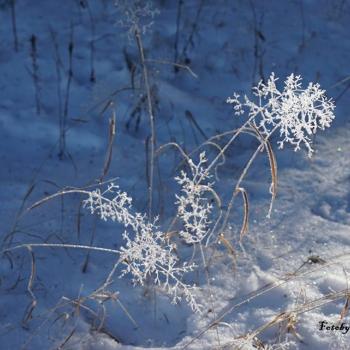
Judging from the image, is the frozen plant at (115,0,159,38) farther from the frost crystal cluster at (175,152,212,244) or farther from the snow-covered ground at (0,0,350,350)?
the frost crystal cluster at (175,152,212,244)

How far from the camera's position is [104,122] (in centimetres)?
295

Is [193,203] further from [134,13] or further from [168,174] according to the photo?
[134,13]

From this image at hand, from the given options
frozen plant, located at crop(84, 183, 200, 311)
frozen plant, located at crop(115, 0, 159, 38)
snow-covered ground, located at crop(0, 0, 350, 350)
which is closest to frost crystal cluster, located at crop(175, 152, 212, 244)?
frozen plant, located at crop(84, 183, 200, 311)

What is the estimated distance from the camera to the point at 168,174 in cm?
265

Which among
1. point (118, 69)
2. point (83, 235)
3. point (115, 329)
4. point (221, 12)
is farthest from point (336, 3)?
point (115, 329)

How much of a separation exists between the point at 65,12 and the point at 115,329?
2.36 meters

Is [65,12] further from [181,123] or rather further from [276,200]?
[276,200]

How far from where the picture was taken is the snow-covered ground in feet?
6.10

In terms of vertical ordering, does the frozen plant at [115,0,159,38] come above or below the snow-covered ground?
above

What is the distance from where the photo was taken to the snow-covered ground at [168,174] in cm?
186

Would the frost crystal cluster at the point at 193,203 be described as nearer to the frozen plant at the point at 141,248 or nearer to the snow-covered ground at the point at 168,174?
the frozen plant at the point at 141,248

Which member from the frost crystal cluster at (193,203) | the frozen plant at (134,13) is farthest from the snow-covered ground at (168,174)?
the frost crystal cluster at (193,203)

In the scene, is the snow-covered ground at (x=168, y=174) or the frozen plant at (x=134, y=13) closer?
the snow-covered ground at (x=168, y=174)

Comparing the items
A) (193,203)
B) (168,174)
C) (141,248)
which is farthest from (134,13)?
(141,248)
